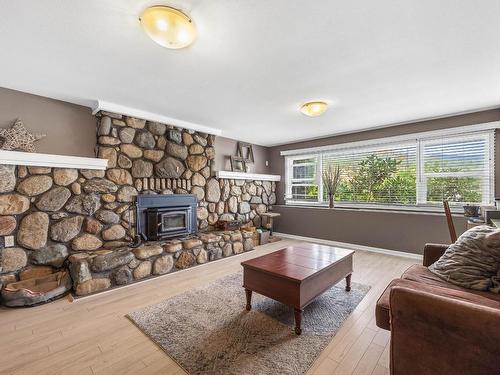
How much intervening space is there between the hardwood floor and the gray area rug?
8 centimetres

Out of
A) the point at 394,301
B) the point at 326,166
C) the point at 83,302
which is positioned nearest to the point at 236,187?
the point at 326,166

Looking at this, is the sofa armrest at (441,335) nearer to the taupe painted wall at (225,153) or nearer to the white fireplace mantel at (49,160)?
the white fireplace mantel at (49,160)

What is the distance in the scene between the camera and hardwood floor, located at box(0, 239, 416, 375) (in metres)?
1.59

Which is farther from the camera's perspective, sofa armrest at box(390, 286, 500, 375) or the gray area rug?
the gray area rug

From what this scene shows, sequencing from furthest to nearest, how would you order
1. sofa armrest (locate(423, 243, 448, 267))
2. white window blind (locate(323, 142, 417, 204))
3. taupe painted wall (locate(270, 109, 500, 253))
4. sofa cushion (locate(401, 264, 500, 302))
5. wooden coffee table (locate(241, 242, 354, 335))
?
white window blind (locate(323, 142, 417, 204)) < taupe painted wall (locate(270, 109, 500, 253)) < sofa armrest (locate(423, 243, 448, 267)) < wooden coffee table (locate(241, 242, 354, 335)) < sofa cushion (locate(401, 264, 500, 302))

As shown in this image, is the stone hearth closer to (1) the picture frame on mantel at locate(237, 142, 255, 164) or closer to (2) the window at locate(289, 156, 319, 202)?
(1) the picture frame on mantel at locate(237, 142, 255, 164)

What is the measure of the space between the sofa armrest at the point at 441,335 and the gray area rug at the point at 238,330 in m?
0.69

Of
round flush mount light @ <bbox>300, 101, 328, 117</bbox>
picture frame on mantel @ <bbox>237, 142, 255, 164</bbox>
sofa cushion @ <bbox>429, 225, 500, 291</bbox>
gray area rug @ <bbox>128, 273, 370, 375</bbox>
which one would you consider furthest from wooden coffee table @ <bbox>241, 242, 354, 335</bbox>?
picture frame on mantel @ <bbox>237, 142, 255, 164</bbox>

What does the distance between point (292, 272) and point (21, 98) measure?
12.1 feet

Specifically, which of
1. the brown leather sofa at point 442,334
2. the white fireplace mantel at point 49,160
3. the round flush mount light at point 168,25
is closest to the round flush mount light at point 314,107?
the round flush mount light at point 168,25

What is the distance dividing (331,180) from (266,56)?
365 centimetres

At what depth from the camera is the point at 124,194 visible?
3.42m

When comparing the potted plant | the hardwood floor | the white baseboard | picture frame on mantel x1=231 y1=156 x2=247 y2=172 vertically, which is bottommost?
the hardwood floor

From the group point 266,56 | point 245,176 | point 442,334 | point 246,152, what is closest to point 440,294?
point 442,334
